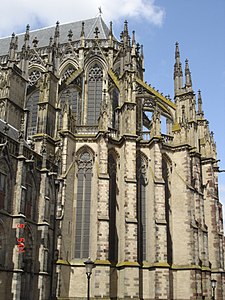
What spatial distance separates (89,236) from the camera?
2778 cm

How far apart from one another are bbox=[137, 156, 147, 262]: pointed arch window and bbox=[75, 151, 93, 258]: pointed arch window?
358 cm

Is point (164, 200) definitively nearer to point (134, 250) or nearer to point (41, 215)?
point (134, 250)

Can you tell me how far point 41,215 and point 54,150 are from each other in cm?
683

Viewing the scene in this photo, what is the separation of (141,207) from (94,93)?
11048mm

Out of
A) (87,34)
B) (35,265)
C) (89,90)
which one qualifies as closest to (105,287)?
(35,265)

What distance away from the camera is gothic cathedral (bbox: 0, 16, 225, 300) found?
2406 cm

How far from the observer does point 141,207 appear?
29.7 meters

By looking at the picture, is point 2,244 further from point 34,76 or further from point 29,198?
point 34,76

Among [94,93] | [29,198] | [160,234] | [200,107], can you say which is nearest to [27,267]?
[29,198]

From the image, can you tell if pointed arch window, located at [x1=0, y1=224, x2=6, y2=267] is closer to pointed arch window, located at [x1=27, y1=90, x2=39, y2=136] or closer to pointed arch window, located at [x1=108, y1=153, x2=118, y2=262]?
pointed arch window, located at [x1=108, y1=153, x2=118, y2=262]

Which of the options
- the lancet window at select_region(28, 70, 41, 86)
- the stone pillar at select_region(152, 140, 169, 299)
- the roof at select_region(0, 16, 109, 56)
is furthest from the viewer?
the roof at select_region(0, 16, 109, 56)

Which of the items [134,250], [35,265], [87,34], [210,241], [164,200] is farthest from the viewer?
[87,34]

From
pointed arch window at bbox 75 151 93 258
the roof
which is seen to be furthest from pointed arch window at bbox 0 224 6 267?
the roof

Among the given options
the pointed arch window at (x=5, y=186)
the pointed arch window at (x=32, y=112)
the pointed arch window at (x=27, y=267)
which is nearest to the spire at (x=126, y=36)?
the pointed arch window at (x=32, y=112)
